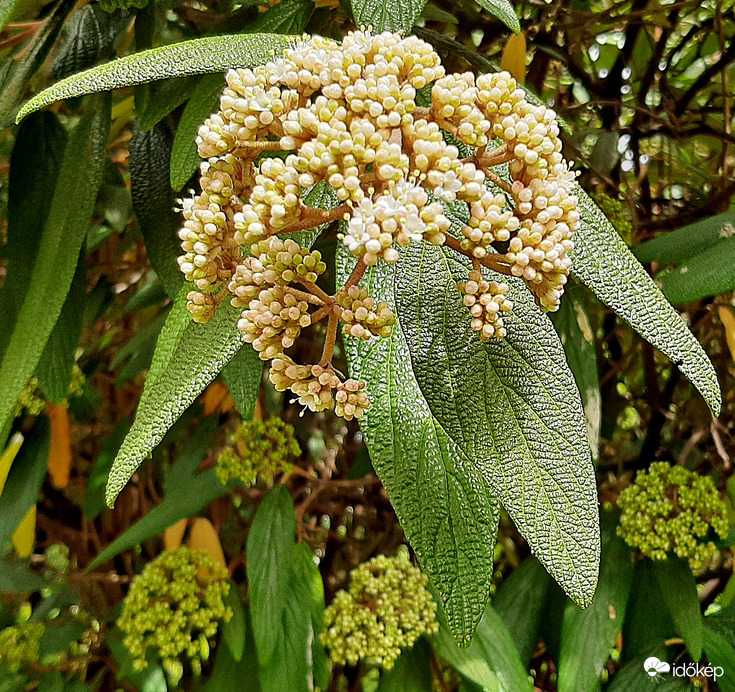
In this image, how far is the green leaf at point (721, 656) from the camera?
66cm

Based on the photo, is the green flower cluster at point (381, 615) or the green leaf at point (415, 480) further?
the green flower cluster at point (381, 615)

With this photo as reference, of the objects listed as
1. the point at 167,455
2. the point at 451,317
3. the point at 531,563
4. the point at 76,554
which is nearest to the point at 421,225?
the point at 451,317

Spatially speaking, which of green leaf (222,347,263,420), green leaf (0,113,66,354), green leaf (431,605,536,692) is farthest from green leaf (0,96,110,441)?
green leaf (431,605,536,692)

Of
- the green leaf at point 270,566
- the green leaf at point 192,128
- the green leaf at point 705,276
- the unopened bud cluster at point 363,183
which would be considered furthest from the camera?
the green leaf at point 270,566

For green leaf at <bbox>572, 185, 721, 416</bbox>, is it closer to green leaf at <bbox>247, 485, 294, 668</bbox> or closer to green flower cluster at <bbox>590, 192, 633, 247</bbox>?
green flower cluster at <bbox>590, 192, 633, 247</bbox>

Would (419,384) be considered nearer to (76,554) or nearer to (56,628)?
(56,628)

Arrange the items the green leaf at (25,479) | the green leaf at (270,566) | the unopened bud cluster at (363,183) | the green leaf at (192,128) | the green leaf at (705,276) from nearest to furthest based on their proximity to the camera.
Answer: the unopened bud cluster at (363,183)
the green leaf at (192,128)
the green leaf at (705,276)
the green leaf at (270,566)
the green leaf at (25,479)

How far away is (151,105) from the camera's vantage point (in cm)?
50

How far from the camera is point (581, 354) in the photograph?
643 millimetres

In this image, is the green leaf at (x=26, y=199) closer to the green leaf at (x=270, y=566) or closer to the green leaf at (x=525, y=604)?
the green leaf at (x=270, y=566)

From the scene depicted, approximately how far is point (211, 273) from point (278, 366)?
0.06 metres

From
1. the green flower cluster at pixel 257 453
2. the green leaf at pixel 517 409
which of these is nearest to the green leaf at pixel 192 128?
the green leaf at pixel 517 409

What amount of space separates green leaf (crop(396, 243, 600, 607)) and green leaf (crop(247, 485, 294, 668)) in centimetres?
41

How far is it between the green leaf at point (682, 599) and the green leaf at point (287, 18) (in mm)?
624
